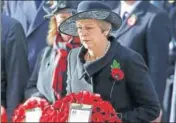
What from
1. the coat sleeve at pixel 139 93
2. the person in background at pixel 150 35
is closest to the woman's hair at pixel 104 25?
the coat sleeve at pixel 139 93

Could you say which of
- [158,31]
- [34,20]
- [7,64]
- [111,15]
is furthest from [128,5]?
[111,15]

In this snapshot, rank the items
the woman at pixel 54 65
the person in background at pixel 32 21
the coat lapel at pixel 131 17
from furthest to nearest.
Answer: the person in background at pixel 32 21 → the coat lapel at pixel 131 17 → the woman at pixel 54 65

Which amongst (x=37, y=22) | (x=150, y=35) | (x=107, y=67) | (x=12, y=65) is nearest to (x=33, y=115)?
(x=107, y=67)

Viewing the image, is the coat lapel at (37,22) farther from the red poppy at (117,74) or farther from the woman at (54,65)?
the red poppy at (117,74)

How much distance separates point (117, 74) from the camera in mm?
3014

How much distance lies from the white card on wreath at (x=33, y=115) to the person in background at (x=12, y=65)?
96 centimetres

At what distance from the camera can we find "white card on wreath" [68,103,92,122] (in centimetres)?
252

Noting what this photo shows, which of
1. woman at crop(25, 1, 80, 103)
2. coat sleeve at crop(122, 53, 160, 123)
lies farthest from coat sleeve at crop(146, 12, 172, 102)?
coat sleeve at crop(122, 53, 160, 123)

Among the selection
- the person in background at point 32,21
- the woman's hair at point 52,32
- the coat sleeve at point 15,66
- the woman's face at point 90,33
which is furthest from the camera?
the person in background at point 32,21

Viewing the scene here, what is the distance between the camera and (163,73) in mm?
4539

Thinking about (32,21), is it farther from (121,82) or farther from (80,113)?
(80,113)

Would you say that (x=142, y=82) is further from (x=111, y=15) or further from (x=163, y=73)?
(x=163, y=73)

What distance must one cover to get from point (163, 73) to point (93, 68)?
1581mm

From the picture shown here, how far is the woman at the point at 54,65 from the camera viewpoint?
3.41m
